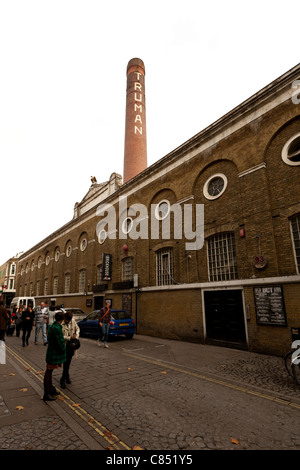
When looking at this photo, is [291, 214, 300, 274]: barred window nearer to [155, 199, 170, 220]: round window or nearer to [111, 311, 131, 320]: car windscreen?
[155, 199, 170, 220]: round window

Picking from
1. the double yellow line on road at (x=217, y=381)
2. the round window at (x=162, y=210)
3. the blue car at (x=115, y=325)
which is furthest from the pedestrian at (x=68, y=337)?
the round window at (x=162, y=210)

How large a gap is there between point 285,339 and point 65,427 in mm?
7247

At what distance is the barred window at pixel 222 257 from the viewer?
34.1 ft

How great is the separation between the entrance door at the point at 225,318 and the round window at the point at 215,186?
4.48 metres

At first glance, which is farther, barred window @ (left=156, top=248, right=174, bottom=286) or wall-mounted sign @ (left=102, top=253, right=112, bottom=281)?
wall-mounted sign @ (left=102, top=253, right=112, bottom=281)

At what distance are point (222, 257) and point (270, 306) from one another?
2900 millimetres

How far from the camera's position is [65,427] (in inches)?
142

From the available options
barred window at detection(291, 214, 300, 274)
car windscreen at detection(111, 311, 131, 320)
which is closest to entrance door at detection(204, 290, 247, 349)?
barred window at detection(291, 214, 300, 274)

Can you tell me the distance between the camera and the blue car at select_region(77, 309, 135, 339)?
36.8 feet

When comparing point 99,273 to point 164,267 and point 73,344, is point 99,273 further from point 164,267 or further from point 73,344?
point 73,344

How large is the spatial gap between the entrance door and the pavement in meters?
2.03

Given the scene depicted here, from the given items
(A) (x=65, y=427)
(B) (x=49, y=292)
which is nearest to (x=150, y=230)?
Result: (A) (x=65, y=427)

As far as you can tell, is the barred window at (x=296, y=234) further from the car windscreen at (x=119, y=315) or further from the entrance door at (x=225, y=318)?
the car windscreen at (x=119, y=315)

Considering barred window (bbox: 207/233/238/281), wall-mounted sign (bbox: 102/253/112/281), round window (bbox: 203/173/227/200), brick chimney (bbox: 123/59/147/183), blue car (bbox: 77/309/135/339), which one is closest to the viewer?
barred window (bbox: 207/233/238/281)
